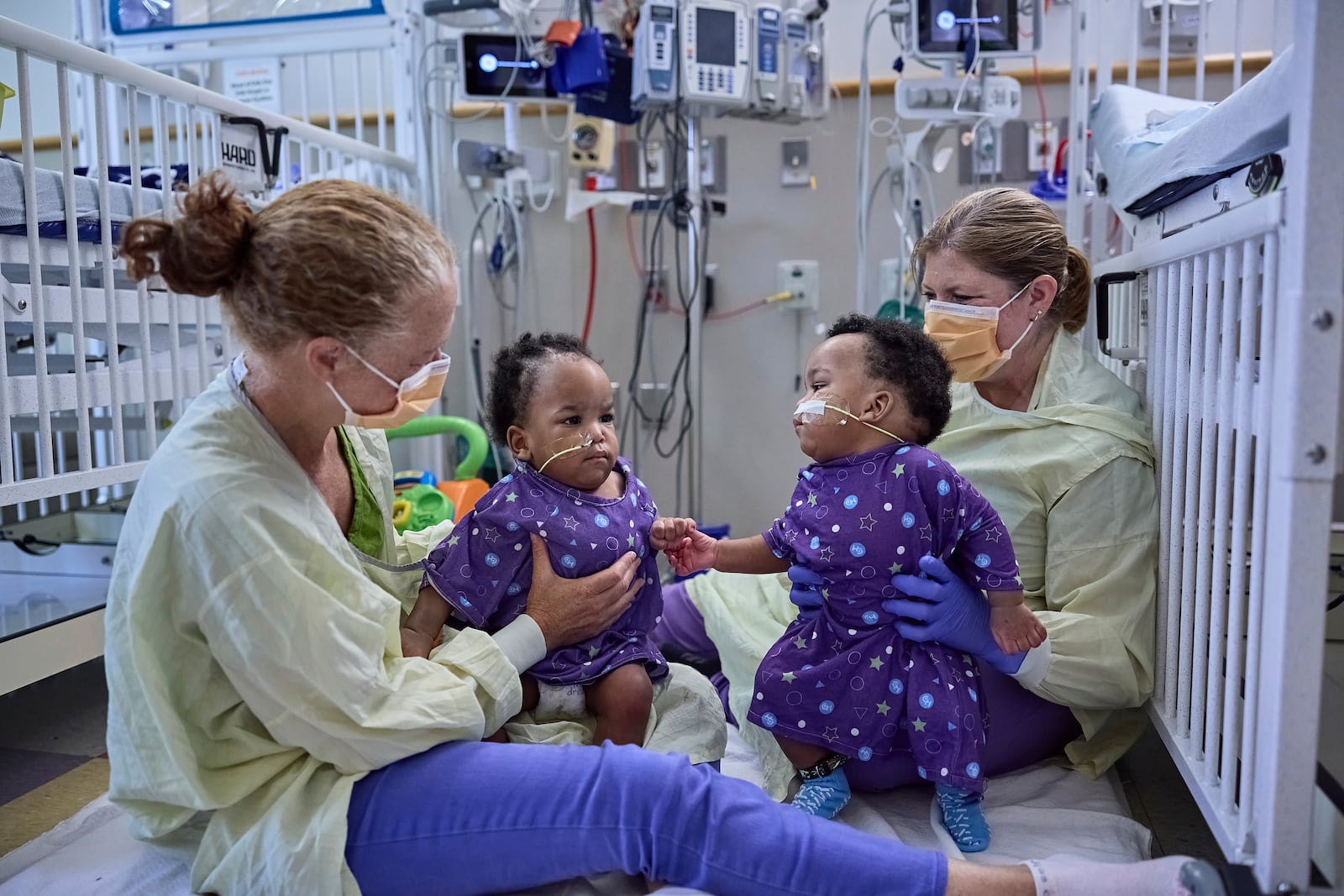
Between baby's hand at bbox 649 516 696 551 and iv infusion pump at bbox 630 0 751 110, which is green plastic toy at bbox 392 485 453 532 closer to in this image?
baby's hand at bbox 649 516 696 551

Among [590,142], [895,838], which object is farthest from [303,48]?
[895,838]

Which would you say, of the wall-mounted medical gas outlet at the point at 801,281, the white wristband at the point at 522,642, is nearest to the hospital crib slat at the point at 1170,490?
the white wristband at the point at 522,642

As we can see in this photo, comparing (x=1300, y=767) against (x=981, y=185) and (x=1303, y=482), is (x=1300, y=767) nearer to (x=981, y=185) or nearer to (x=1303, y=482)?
(x=1303, y=482)

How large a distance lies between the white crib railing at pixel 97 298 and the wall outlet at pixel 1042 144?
2138 mm

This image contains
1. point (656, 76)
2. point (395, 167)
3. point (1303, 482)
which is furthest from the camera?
point (395, 167)

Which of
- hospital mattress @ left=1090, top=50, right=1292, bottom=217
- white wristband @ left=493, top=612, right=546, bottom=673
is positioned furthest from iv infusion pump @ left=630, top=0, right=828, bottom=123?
white wristband @ left=493, top=612, right=546, bottom=673

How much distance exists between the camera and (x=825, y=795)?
150cm

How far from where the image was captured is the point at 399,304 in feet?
3.97

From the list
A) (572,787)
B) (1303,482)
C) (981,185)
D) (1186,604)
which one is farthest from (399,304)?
(981,185)

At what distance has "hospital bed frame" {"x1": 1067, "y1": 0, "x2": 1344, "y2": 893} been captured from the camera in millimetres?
994

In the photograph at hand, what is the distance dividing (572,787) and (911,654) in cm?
57

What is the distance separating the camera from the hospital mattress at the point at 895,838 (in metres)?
1.36

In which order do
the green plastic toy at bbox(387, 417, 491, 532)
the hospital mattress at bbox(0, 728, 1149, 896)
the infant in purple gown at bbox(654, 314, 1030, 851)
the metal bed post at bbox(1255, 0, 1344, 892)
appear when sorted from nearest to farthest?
the metal bed post at bbox(1255, 0, 1344, 892) → the hospital mattress at bbox(0, 728, 1149, 896) → the infant in purple gown at bbox(654, 314, 1030, 851) → the green plastic toy at bbox(387, 417, 491, 532)

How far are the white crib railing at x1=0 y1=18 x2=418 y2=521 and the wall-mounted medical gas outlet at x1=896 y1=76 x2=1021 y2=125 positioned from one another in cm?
150
